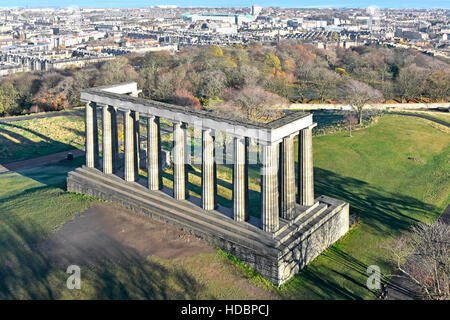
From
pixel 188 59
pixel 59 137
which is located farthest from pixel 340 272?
pixel 188 59

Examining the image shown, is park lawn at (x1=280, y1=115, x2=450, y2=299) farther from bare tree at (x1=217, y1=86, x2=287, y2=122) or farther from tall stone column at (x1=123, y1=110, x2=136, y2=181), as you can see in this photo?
tall stone column at (x1=123, y1=110, x2=136, y2=181)

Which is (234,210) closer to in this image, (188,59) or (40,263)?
(40,263)

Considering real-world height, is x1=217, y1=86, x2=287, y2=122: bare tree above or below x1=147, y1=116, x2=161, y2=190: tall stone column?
above

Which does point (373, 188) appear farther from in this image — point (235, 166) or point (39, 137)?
point (39, 137)

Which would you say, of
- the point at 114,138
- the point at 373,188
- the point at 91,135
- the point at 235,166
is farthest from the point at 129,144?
the point at 373,188

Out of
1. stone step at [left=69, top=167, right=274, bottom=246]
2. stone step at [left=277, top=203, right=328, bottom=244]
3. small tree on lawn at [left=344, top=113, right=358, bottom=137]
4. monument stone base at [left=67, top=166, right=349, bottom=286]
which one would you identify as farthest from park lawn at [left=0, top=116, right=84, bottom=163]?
small tree on lawn at [left=344, top=113, right=358, bottom=137]

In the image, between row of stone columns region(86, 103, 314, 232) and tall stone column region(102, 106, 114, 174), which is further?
tall stone column region(102, 106, 114, 174)

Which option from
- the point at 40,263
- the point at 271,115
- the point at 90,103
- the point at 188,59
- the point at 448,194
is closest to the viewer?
the point at 40,263
